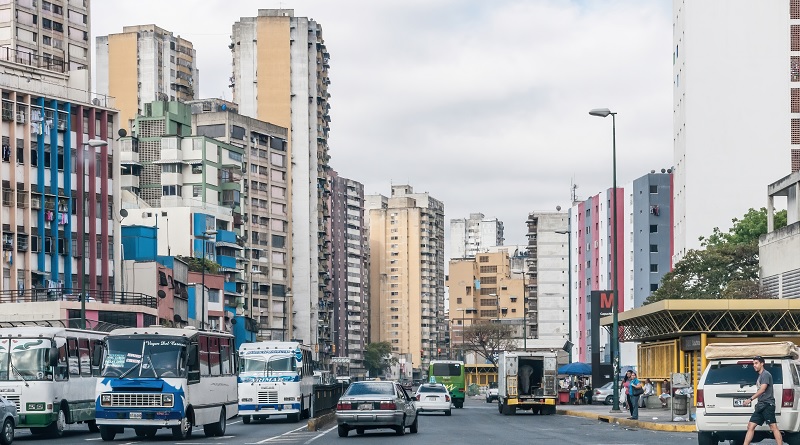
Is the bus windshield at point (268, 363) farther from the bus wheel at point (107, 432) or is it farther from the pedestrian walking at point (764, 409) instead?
the pedestrian walking at point (764, 409)

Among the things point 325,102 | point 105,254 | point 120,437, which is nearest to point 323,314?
point 325,102

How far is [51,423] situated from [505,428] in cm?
1332

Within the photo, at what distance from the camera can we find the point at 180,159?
129 metres

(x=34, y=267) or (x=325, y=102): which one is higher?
(x=325, y=102)

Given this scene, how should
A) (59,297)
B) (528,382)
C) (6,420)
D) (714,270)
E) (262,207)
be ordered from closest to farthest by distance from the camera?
(6,420)
(528,382)
(714,270)
(59,297)
(262,207)

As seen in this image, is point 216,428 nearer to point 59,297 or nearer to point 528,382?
point 528,382

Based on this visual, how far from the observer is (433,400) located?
57.5 meters

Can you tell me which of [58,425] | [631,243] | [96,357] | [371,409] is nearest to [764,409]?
[371,409]

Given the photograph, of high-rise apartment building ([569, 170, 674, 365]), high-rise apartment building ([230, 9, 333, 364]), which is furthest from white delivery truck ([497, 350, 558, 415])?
high-rise apartment building ([230, 9, 333, 364])

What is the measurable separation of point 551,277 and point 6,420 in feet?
520

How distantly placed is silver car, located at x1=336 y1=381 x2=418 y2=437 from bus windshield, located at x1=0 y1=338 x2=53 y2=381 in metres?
7.78

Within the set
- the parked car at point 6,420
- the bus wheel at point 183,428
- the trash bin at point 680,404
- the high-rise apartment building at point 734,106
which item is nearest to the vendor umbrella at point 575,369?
the high-rise apartment building at point 734,106

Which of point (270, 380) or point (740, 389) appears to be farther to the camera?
point (270, 380)

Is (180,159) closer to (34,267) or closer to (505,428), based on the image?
(34,267)
